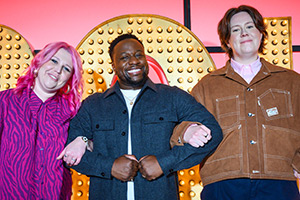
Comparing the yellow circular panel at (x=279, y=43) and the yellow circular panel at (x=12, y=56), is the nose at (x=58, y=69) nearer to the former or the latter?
the yellow circular panel at (x=12, y=56)

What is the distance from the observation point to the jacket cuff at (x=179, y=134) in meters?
1.98

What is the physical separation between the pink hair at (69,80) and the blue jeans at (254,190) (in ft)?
4.21

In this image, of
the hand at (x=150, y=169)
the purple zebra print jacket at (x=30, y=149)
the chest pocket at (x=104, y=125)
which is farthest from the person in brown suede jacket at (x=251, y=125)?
the purple zebra print jacket at (x=30, y=149)

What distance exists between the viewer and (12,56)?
9.34 feet

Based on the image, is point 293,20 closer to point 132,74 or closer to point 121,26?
point 121,26

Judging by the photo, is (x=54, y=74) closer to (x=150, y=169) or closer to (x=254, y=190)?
(x=150, y=169)

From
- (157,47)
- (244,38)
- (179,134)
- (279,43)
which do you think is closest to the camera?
(179,134)

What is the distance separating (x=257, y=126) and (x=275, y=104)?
8.6 inches

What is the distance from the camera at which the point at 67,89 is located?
103 inches

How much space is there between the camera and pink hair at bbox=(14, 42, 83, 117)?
236 cm

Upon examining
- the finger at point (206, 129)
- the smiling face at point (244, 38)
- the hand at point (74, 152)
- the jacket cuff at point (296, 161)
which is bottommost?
the jacket cuff at point (296, 161)

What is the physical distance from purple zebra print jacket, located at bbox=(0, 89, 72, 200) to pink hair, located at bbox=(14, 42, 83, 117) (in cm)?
9

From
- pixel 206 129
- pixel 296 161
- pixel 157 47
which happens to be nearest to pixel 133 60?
pixel 157 47

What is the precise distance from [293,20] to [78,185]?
2.89 m
